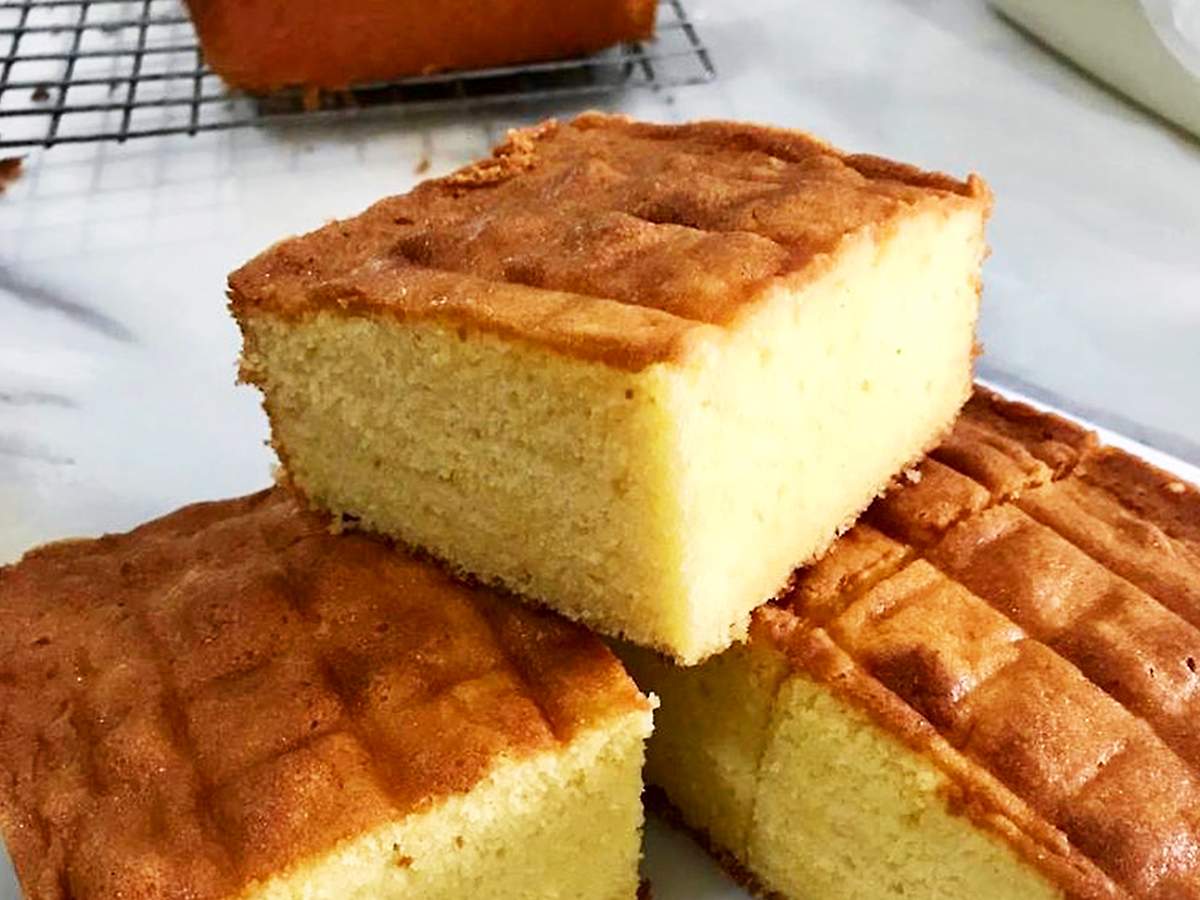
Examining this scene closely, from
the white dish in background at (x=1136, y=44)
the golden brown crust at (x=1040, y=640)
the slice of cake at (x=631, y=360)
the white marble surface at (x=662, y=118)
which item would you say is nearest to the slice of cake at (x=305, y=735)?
the slice of cake at (x=631, y=360)

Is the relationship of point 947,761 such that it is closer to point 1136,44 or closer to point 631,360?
point 631,360

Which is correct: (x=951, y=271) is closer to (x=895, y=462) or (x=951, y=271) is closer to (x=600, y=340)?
(x=895, y=462)

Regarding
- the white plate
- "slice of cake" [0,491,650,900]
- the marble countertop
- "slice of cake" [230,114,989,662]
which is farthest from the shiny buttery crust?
the white plate

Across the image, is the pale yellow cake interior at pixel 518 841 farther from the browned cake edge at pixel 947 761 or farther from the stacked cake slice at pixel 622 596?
the browned cake edge at pixel 947 761

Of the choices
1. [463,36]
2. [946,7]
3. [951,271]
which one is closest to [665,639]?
[951,271]

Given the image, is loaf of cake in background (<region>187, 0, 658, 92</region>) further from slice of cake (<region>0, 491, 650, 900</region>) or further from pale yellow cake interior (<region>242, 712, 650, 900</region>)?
pale yellow cake interior (<region>242, 712, 650, 900</region>)

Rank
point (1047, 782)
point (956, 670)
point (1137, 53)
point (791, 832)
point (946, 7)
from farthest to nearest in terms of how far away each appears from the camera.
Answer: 1. point (946, 7)
2. point (1137, 53)
3. point (791, 832)
4. point (956, 670)
5. point (1047, 782)
